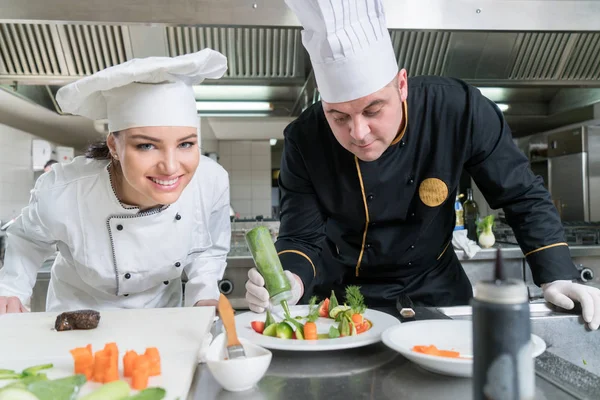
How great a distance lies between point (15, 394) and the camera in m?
0.63

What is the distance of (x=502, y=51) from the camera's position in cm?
344

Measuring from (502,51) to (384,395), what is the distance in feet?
10.8

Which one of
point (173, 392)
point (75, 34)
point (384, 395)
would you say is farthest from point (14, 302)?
point (75, 34)

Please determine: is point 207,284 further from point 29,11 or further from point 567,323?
point 29,11

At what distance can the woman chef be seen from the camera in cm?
137

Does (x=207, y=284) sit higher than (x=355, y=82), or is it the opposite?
(x=355, y=82)

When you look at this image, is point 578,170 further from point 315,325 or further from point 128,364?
point 128,364

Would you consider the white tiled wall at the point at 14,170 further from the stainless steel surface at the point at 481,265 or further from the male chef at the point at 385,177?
the male chef at the point at 385,177

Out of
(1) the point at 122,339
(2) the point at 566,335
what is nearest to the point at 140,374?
(1) the point at 122,339

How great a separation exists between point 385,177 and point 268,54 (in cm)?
196

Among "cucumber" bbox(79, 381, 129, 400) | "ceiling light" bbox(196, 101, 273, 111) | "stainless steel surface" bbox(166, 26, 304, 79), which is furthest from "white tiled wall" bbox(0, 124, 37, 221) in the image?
"cucumber" bbox(79, 381, 129, 400)

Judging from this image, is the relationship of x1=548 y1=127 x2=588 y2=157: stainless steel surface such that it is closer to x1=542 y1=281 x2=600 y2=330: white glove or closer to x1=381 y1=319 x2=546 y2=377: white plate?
x1=542 y1=281 x2=600 y2=330: white glove

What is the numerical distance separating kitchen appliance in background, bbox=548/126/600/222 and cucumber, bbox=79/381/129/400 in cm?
549

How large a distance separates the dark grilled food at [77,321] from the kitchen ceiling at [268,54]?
2127mm
